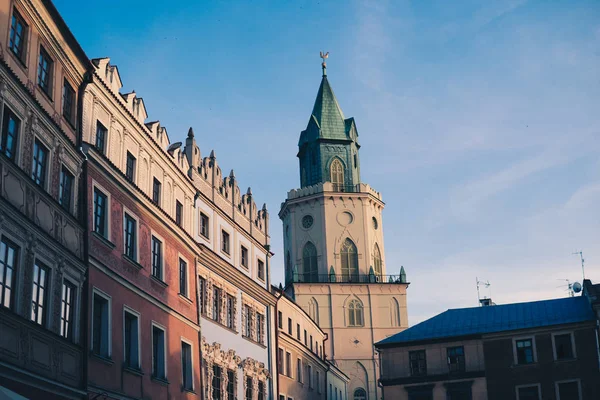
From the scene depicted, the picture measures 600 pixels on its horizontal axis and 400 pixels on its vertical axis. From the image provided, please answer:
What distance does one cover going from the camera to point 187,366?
3412cm

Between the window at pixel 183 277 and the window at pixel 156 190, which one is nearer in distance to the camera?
the window at pixel 156 190

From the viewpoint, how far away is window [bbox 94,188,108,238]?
27391 mm

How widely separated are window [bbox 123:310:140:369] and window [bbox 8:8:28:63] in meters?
10.2

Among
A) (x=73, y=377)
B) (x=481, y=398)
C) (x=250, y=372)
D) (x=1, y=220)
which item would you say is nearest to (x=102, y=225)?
(x=73, y=377)

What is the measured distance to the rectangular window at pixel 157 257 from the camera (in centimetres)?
3206

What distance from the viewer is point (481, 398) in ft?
182

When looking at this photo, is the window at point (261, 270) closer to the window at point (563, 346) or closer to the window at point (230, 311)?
the window at point (230, 311)

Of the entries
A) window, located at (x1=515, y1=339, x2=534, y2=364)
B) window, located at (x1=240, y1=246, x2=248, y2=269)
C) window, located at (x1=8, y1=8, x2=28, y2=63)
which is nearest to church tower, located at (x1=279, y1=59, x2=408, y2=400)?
window, located at (x1=515, y1=339, x2=534, y2=364)

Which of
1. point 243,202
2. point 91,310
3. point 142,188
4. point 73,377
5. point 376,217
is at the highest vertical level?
point 376,217

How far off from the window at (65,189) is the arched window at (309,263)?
63776 millimetres

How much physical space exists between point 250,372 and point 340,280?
4705cm

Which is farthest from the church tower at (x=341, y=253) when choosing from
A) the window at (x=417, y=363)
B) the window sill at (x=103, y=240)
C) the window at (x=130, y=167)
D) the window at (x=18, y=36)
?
the window at (x=18, y=36)

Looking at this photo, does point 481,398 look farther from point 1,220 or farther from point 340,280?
point 1,220

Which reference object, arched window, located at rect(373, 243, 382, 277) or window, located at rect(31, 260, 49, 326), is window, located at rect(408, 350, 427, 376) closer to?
arched window, located at rect(373, 243, 382, 277)
